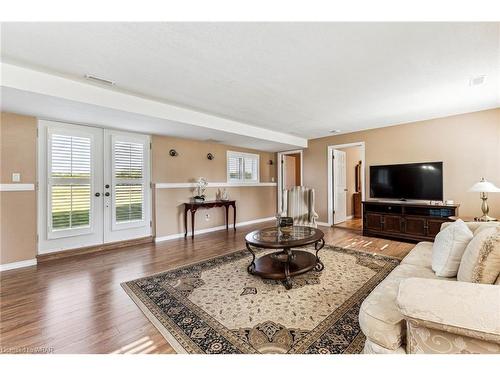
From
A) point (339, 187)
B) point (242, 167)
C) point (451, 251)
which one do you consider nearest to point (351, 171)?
point (339, 187)

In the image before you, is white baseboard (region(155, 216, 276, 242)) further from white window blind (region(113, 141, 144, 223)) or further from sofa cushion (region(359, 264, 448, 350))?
sofa cushion (region(359, 264, 448, 350))

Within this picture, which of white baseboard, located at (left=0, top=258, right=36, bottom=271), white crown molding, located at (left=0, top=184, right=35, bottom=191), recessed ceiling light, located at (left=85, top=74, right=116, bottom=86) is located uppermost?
recessed ceiling light, located at (left=85, top=74, right=116, bottom=86)

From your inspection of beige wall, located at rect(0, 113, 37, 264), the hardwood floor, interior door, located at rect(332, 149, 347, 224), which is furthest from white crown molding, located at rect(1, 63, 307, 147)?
interior door, located at rect(332, 149, 347, 224)

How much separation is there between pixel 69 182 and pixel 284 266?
140 inches

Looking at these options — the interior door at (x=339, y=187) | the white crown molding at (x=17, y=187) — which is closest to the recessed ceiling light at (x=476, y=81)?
the interior door at (x=339, y=187)

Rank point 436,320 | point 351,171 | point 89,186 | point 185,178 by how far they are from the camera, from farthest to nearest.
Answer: point 351,171 → point 185,178 → point 89,186 → point 436,320

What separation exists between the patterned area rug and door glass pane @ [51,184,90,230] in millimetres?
1908

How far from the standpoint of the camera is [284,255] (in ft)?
9.80

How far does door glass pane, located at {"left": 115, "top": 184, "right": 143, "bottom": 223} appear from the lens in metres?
4.14

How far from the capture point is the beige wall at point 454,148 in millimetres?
3717

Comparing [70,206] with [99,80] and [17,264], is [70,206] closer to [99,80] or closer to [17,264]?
[17,264]

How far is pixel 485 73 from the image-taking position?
2535 mm
